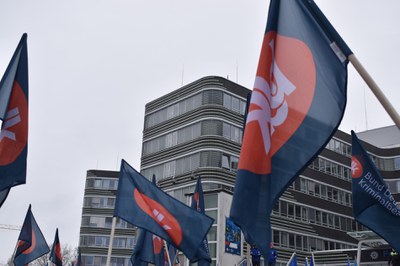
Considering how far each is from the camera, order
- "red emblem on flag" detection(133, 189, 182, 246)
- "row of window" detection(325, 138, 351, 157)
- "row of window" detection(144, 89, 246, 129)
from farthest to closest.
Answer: "row of window" detection(325, 138, 351, 157), "row of window" detection(144, 89, 246, 129), "red emblem on flag" detection(133, 189, 182, 246)

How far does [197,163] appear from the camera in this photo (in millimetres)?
44875

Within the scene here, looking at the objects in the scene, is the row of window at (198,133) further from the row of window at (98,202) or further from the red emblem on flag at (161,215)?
the row of window at (98,202)

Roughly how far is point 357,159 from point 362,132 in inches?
2506

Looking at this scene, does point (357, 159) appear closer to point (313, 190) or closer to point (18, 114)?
point (18, 114)

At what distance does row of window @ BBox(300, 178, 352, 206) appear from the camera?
52619 millimetres

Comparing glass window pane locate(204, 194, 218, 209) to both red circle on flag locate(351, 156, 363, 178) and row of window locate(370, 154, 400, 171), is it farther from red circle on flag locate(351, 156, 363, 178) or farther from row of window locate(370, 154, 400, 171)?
row of window locate(370, 154, 400, 171)

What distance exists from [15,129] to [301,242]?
41535 mm

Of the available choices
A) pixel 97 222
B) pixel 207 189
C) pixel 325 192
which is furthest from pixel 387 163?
pixel 97 222

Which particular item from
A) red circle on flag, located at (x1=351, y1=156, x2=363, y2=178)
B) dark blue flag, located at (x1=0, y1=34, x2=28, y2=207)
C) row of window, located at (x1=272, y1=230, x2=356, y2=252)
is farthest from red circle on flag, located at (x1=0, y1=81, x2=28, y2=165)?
row of window, located at (x1=272, y1=230, x2=356, y2=252)

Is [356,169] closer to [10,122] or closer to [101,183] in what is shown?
[10,122]

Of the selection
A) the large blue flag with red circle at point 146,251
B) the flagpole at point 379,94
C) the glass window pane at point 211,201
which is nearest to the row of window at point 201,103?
the glass window pane at point 211,201

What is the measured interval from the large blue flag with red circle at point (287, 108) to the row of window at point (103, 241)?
7178 centimetres

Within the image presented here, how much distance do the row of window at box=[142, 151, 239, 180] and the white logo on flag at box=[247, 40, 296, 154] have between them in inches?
1451

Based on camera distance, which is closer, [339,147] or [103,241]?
[339,147]
